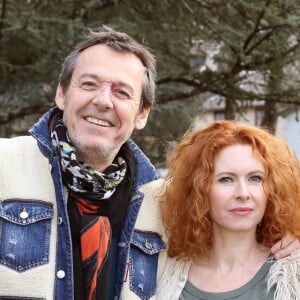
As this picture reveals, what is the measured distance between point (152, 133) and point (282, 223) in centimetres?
494

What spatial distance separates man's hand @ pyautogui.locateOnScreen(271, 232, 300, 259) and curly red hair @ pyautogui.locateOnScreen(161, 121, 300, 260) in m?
0.05

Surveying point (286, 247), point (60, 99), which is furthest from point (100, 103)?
point (286, 247)

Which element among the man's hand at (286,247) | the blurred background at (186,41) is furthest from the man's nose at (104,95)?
the blurred background at (186,41)

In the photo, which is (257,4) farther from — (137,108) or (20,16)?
(137,108)

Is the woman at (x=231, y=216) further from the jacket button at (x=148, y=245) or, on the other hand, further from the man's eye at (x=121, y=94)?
the man's eye at (x=121, y=94)

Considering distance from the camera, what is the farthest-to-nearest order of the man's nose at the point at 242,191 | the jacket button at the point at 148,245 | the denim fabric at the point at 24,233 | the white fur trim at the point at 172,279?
1. the jacket button at the point at 148,245
2. the white fur trim at the point at 172,279
3. the man's nose at the point at 242,191
4. the denim fabric at the point at 24,233

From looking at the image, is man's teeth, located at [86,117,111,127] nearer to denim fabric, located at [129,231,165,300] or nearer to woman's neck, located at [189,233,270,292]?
denim fabric, located at [129,231,165,300]

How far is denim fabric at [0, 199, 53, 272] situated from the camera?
8.46ft

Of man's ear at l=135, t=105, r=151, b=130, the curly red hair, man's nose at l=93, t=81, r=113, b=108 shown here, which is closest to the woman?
the curly red hair

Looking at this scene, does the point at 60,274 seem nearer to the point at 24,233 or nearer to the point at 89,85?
the point at 24,233

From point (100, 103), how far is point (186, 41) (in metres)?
3.27

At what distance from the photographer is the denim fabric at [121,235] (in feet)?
8.69

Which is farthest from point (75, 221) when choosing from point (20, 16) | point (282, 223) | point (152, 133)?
point (152, 133)

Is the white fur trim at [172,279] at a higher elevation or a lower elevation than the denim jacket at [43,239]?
lower
